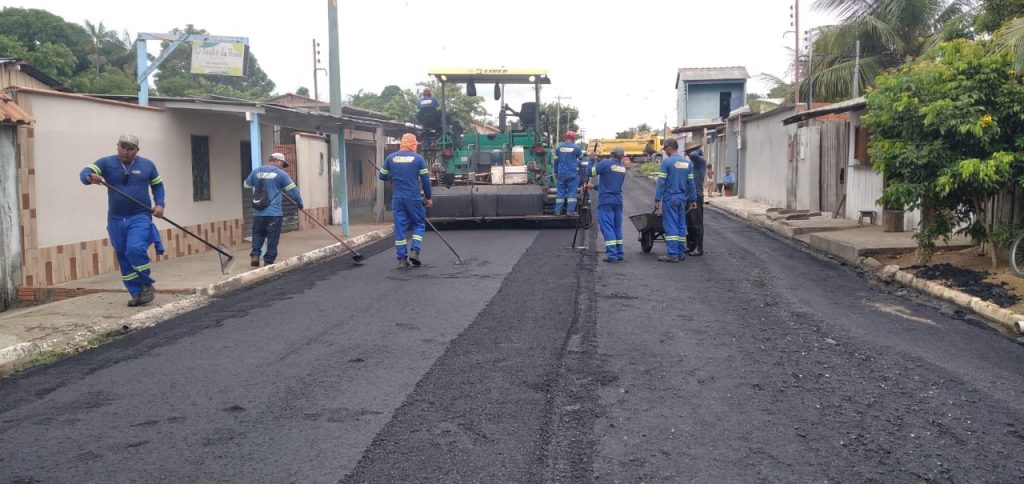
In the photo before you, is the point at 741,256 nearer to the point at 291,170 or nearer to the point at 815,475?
the point at 815,475

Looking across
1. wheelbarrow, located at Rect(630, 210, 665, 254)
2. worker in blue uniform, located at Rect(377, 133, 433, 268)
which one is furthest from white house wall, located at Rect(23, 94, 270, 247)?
wheelbarrow, located at Rect(630, 210, 665, 254)

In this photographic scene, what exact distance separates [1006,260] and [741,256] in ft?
11.6

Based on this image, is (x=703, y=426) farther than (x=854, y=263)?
No

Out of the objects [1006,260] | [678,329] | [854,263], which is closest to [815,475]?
[678,329]

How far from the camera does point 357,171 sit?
27.2m

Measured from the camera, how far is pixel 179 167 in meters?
13.5

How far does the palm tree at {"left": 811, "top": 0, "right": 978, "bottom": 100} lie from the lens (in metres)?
24.3

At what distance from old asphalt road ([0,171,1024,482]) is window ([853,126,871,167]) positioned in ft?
27.1

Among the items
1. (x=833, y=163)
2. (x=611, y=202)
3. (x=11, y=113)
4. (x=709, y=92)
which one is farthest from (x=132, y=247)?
(x=709, y=92)

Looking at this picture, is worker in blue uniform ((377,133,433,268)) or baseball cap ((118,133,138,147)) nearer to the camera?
baseball cap ((118,133,138,147))

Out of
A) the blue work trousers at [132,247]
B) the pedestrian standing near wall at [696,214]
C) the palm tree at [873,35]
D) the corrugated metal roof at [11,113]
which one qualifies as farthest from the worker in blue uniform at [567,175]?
the palm tree at [873,35]

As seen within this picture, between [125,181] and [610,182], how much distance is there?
639 cm

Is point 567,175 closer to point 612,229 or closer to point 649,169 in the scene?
point 612,229

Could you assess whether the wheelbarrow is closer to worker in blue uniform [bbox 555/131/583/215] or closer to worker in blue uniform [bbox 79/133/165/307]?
worker in blue uniform [bbox 555/131/583/215]
